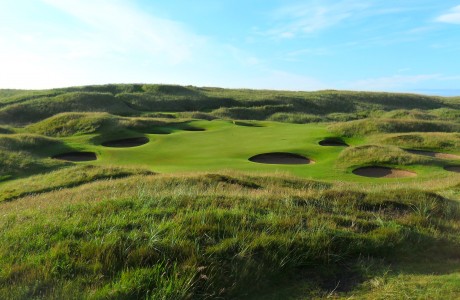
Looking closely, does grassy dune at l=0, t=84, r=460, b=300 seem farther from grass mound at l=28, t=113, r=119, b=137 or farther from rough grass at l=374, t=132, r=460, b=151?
grass mound at l=28, t=113, r=119, b=137

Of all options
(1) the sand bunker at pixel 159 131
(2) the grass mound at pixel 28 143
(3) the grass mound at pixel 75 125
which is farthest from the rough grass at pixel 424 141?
(2) the grass mound at pixel 28 143

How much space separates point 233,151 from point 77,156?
31.3ft

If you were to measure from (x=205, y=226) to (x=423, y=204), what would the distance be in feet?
18.0

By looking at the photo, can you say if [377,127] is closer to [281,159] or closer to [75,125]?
[281,159]

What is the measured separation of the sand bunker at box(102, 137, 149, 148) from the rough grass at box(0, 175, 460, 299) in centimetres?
2063

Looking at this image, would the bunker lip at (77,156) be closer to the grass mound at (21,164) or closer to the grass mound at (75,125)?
the grass mound at (21,164)

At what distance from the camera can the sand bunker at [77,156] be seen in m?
24.2

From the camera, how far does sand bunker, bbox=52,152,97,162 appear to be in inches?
953

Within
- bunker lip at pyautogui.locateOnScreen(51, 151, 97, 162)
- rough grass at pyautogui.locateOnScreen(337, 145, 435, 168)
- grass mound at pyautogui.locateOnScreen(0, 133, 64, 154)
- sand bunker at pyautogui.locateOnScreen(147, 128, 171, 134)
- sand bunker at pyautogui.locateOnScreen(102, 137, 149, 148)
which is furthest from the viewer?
sand bunker at pyautogui.locateOnScreen(147, 128, 171, 134)

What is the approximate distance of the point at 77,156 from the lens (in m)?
24.8

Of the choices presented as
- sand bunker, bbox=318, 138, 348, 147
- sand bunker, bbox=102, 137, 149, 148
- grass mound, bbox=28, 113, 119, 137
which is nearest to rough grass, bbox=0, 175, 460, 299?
sand bunker, bbox=318, 138, 348, 147

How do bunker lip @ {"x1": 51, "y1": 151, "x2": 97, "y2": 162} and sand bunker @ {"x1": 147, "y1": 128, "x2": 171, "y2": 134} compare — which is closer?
bunker lip @ {"x1": 51, "y1": 151, "x2": 97, "y2": 162}

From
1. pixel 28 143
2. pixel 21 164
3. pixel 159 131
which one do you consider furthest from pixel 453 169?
pixel 28 143

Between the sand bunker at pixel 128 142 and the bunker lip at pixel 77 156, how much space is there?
10.2 feet
